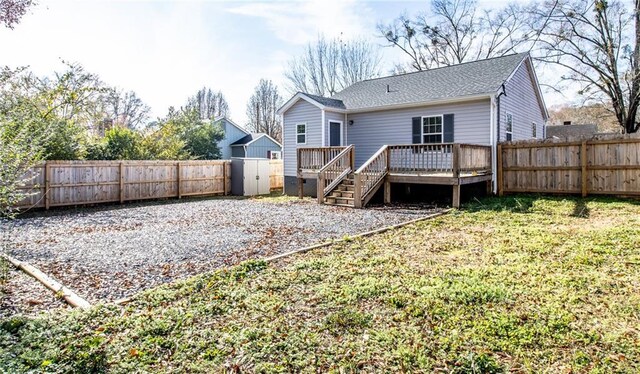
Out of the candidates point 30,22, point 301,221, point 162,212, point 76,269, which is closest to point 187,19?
point 30,22

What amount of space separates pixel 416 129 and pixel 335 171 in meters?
3.64

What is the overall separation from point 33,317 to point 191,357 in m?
1.82

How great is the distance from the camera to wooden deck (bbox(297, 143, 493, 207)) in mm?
10547

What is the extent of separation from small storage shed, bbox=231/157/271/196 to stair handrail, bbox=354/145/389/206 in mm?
6532

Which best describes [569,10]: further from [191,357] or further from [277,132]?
[277,132]

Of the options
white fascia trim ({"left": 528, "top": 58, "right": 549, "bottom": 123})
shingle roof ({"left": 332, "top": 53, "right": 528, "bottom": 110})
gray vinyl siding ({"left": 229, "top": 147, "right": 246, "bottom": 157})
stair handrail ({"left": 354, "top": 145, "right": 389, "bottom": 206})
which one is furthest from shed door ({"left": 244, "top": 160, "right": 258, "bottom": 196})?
gray vinyl siding ({"left": 229, "top": 147, "right": 246, "bottom": 157})

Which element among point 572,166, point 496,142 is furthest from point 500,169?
point 572,166

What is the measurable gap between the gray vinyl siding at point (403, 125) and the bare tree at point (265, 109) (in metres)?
28.8

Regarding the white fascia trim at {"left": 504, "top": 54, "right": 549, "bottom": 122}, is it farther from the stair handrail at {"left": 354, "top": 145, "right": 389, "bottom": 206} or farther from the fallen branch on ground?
the fallen branch on ground

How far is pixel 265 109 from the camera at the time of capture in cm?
4394

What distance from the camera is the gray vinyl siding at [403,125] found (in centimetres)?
1230

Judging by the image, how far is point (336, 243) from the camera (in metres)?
6.35

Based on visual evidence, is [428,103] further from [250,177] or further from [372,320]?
[372,320]

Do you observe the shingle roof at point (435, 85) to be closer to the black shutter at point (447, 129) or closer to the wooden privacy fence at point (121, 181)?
the black shutter at point (447, 129)
